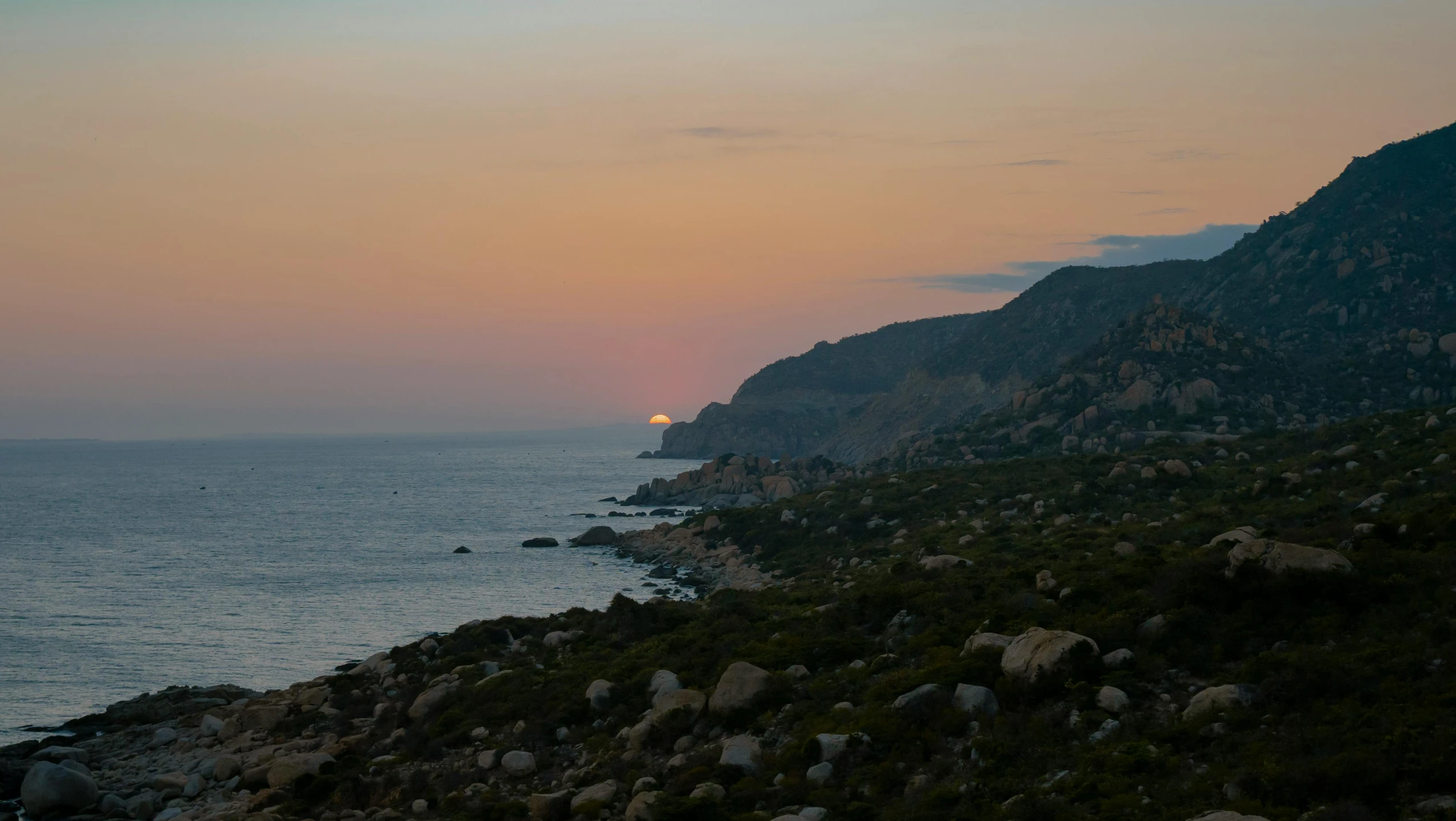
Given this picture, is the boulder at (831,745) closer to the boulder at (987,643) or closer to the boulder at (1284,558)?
the boulder at (987,643)

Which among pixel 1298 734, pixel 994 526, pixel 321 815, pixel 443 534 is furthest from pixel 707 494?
pixel 1298 734

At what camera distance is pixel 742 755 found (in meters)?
21.3

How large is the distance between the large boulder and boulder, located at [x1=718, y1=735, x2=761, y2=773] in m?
5.35

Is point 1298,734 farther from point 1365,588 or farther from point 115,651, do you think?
point 115,651

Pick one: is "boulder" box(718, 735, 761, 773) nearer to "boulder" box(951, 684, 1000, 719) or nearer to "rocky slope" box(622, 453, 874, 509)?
"boulder" box(951, 684, 1000, 719)

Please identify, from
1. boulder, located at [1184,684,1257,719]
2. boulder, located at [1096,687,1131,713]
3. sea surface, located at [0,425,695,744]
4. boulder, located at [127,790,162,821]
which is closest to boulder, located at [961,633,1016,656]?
boulder, located at [1096,687,1131,713]

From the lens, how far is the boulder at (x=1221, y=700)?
57.7 ft

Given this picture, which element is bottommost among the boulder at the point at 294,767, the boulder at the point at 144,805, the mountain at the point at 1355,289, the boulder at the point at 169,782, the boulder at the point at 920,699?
the boulder at the point at 144,805

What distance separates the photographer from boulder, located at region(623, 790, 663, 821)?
64.1ft

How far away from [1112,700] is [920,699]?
3.68 m

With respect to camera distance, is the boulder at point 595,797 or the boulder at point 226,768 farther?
the boulder at point 226,768

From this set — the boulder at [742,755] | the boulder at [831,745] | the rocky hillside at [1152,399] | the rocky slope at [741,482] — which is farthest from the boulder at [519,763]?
the rocky slope at [741,482]

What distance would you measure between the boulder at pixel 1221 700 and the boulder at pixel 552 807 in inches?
480

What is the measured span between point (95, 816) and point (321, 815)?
876cm
